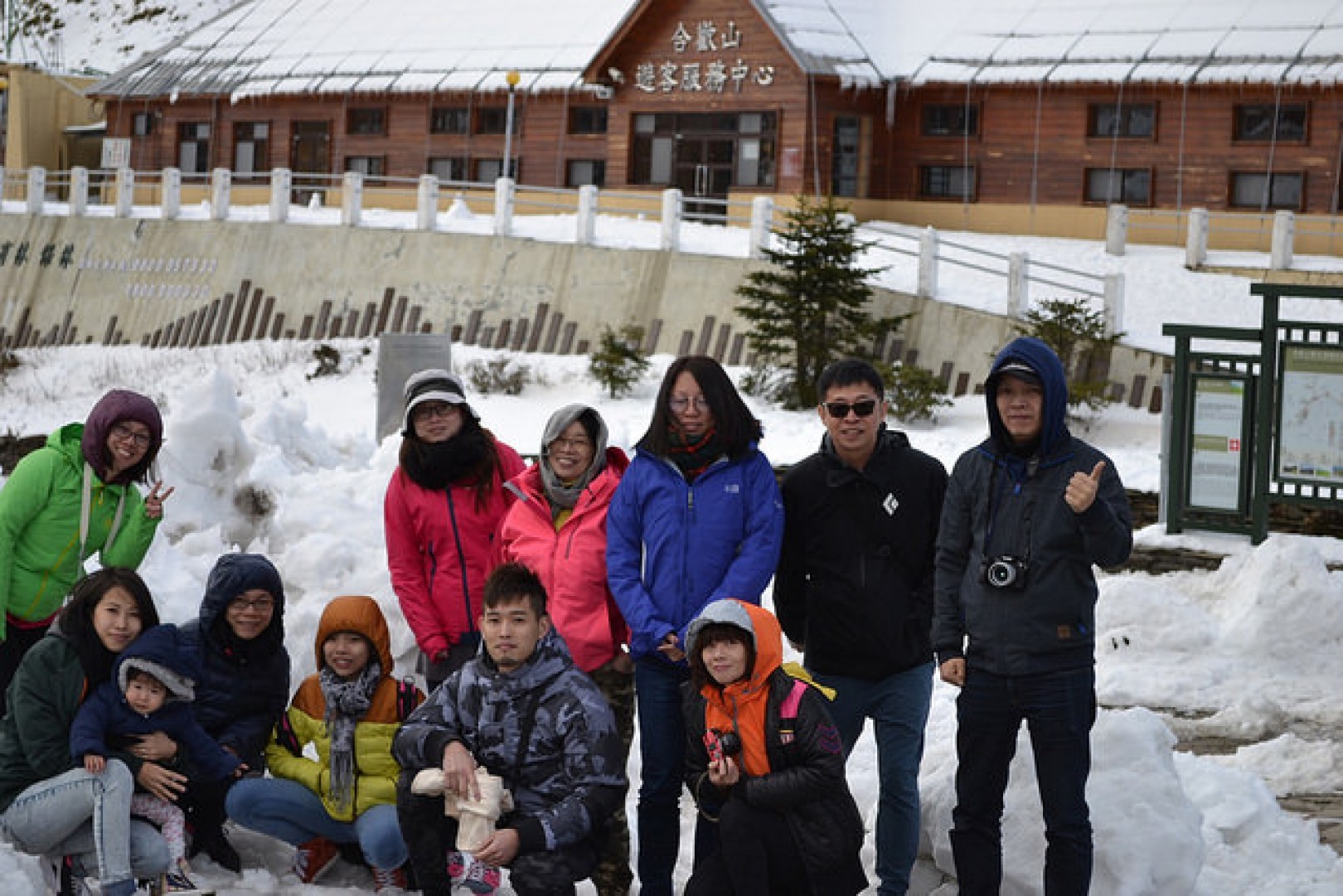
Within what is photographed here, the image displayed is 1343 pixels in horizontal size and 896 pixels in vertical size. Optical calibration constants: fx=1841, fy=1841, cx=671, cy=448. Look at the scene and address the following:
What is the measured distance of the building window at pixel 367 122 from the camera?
3881 centimetres

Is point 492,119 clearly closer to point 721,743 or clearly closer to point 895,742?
point 895,742

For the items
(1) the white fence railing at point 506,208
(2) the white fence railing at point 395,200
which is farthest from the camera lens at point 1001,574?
(2) the white fence railing at point 395,200

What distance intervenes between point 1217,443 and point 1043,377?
8.32 metres

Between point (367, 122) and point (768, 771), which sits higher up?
point (367, 122)

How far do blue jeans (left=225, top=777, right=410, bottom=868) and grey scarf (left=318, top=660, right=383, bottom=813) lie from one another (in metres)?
0.09

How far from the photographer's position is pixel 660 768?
22.0ft

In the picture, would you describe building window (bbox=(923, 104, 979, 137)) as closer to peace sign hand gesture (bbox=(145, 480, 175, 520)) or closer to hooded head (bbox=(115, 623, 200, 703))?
peace sign hand gesture (bbox=(145, 480, 175, 520))

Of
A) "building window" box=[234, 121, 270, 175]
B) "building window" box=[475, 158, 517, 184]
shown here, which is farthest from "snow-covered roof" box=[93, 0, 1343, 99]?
"building window" box=[475, 158, 517, 184]

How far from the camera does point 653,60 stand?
3391cm

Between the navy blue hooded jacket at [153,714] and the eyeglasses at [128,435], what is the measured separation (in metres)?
0.85

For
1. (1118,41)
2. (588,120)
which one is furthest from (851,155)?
(588,120)

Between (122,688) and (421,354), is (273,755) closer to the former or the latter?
(122,688)

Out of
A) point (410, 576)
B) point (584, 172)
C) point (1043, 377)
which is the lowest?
point (410, 576)

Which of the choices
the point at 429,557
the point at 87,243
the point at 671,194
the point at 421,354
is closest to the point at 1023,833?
the point at 429,557
